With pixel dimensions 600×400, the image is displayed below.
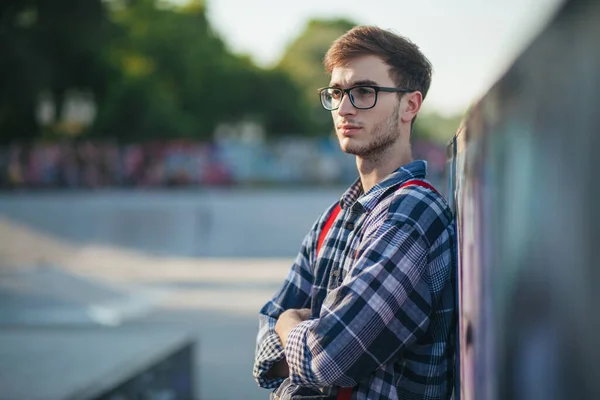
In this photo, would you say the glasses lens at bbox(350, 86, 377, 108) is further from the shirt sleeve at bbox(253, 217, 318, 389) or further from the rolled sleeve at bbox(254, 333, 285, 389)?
the rolled sleeve at bbox(254, 333, 285, 389)

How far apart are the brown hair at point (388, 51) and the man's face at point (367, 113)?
17 millimetres

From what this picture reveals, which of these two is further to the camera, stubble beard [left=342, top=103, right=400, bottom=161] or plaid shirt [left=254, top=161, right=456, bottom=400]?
stubble beard [left=342, top=103, right=400, bottom=161]

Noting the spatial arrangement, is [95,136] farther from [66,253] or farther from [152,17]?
[66,253]

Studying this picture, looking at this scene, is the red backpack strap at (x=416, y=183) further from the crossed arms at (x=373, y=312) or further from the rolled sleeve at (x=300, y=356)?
the rolled sleeve at (x=300, y=356)

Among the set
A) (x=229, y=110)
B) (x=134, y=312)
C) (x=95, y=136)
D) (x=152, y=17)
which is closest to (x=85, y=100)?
(x=95, y=136)

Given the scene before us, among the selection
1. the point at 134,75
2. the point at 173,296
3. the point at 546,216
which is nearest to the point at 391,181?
the point at 546,216

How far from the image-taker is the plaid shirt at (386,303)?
5.41ft

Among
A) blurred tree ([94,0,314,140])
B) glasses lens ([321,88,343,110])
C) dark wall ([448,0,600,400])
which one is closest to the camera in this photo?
dark wall ([448,0,600,400])

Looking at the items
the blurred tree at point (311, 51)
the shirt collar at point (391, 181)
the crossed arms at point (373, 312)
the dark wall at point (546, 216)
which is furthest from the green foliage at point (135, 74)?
the dark wall at point (546, 216)

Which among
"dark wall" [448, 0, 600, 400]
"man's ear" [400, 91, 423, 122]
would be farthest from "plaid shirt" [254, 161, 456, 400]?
"dark wall" [448, 0, 600, 400]

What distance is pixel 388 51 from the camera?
1849 mm

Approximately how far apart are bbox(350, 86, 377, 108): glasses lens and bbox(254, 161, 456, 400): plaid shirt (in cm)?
17

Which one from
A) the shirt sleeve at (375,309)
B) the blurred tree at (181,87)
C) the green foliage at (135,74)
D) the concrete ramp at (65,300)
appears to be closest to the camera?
the shirt sleeve at (375,309)

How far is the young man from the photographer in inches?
65.1
